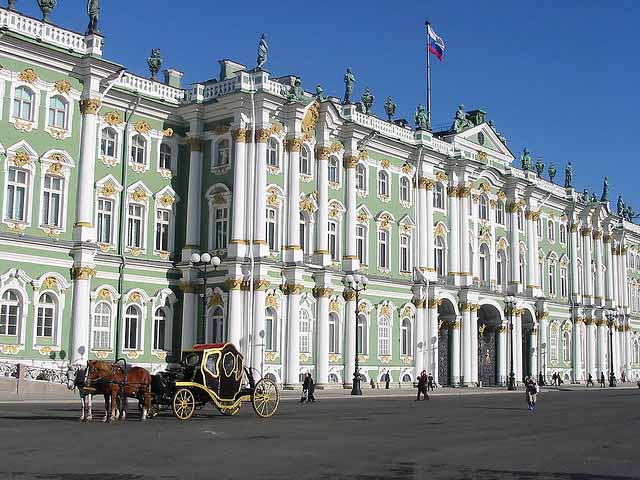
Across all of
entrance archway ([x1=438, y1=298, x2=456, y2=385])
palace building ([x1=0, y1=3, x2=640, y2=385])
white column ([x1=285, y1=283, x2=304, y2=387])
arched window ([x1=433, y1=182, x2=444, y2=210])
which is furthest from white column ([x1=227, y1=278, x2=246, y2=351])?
arched window ([x1=433, y1=182, x2=444, y2=210])

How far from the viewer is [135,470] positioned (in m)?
15.0

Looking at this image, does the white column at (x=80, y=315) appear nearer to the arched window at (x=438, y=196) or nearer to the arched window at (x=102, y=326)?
the arched window at (x=102, y=326)

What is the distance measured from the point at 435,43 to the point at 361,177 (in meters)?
13.0

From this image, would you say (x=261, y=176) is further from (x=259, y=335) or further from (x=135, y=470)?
(x=135, y=470)

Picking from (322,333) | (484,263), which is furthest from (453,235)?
(322,333)

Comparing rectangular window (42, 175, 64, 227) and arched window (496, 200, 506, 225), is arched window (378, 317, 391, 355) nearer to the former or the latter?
arched window (496, 200, 506, 225)

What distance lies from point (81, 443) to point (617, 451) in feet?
38.9

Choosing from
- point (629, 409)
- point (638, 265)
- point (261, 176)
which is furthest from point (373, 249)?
point (638, 265)

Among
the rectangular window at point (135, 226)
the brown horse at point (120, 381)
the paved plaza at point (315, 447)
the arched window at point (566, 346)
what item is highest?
the rectangular window at point (135, 226)

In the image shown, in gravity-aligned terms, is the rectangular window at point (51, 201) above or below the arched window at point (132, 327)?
above

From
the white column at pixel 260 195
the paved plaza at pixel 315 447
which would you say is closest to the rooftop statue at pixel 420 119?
the white column at pixel 260 195

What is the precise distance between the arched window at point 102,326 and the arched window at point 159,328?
3.27m

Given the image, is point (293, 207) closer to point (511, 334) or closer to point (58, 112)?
point (58, 112)

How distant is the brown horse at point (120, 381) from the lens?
24547 millimetres
